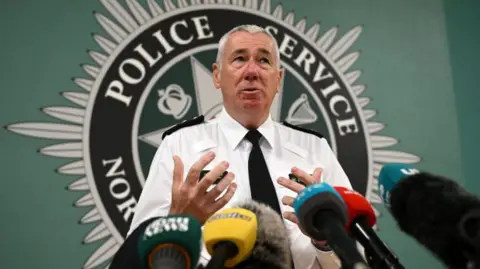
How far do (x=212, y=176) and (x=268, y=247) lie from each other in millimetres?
335

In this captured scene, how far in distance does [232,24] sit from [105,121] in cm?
66

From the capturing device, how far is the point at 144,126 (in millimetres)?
1743

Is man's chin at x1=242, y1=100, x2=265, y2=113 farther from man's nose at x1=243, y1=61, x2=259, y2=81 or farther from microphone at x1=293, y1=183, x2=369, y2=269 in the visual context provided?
microphone at x1=293, y1=183, x2=369, y2=269

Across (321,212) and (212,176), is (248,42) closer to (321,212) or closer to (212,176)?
(212,176)

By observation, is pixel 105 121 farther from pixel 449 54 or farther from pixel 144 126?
pixel 449 54

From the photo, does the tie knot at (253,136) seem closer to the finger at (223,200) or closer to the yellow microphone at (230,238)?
the finger at (223,200)

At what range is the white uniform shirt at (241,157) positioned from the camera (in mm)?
1077

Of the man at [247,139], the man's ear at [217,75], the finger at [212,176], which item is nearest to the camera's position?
the finger at [212,176]

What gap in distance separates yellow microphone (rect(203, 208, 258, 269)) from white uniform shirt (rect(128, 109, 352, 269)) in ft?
1.96

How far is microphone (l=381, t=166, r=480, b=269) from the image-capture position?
1.38ft

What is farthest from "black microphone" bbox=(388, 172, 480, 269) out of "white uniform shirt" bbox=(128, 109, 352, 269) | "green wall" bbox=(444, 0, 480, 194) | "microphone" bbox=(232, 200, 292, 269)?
"green wall" bbox=(444, 0, 480, 194)

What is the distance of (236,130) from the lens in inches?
50.9

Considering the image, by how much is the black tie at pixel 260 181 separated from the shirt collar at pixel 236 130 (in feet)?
0.20

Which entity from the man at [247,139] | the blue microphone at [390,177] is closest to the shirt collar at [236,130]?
the man at [247,139]
